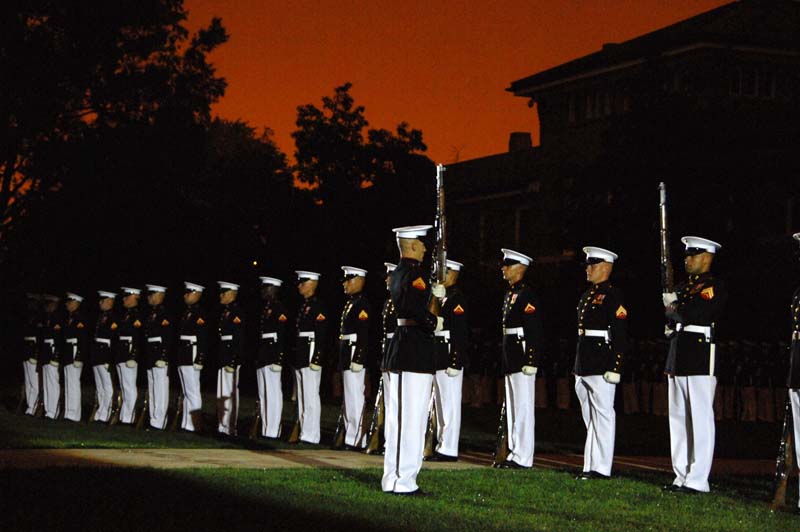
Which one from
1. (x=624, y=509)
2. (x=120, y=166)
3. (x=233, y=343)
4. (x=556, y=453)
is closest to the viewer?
(x=624, y=509)

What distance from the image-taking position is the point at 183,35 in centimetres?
4106

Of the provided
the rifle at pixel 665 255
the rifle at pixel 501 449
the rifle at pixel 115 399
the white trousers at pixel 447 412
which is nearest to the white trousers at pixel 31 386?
the rifle at pixel 115 399

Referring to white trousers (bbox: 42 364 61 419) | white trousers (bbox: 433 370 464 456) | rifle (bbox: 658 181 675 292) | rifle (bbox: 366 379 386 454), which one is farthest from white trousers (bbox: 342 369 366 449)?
white trousers (bbox: 42 364 61 419)

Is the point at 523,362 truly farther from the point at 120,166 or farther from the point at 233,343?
the point at 120,166

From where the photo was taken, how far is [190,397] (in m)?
21.1

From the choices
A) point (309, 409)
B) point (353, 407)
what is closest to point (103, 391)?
point (309, 409)

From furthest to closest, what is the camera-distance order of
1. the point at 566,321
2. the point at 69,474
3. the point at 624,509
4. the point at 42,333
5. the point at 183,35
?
1. the point at 183,35
2. the point at 566,321
3. the point at 42,333
4. the point at 69,474
5. the point at 624,509

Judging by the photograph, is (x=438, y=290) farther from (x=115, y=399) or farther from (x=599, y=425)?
(x=115, y=399)

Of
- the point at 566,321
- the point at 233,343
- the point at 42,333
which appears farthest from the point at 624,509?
the point at 566,321

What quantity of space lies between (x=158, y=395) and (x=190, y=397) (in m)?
0.97

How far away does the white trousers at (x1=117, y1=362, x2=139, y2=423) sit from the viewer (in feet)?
75.0

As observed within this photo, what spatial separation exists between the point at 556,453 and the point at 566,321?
608 inches

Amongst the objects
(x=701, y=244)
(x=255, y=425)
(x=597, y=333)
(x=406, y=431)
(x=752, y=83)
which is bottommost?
(x=255, y=425)

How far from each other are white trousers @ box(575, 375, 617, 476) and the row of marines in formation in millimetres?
13
